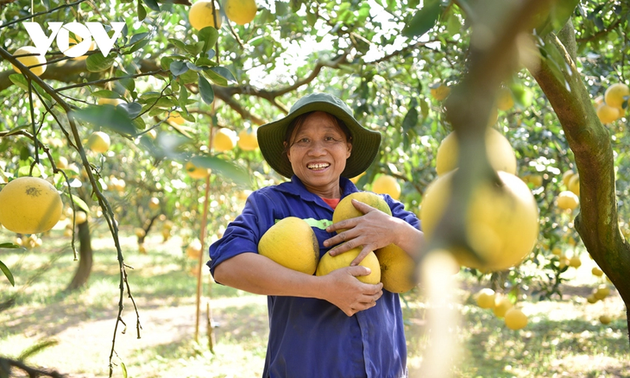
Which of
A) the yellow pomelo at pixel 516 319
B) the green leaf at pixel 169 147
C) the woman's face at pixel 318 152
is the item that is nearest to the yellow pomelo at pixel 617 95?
the yellow pomelo at pixel 516 319

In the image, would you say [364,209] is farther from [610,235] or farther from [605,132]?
[610,235]

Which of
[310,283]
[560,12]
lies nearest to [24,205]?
[310,283]

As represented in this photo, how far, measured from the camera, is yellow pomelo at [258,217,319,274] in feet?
4.42

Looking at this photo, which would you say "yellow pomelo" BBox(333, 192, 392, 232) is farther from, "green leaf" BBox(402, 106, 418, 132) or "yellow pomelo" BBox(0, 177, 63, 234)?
"green leaf" BBox(402, 106, 418, 132)

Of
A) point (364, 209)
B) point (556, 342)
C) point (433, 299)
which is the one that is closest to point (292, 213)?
point (364, 209)

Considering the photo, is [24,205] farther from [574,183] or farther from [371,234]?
[574,183]

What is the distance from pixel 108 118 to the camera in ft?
1.38

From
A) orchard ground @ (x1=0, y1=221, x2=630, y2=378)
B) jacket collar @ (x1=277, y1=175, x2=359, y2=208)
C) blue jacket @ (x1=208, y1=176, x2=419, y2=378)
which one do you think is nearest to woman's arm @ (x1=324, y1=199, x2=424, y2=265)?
blue jacket @ (x1=208, y1=176, x2=419, y2=378)

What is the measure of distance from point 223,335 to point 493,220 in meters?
6.13

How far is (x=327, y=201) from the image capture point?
1.92 meters

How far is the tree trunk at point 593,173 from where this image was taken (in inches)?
49.0

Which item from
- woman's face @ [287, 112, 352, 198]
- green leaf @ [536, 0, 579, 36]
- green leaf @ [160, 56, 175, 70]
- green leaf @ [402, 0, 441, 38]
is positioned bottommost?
green leaf @ [402, 0, 441, 38]

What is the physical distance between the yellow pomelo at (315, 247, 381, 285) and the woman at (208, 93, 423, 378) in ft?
→ 0.06

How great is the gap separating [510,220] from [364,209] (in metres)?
1.02
